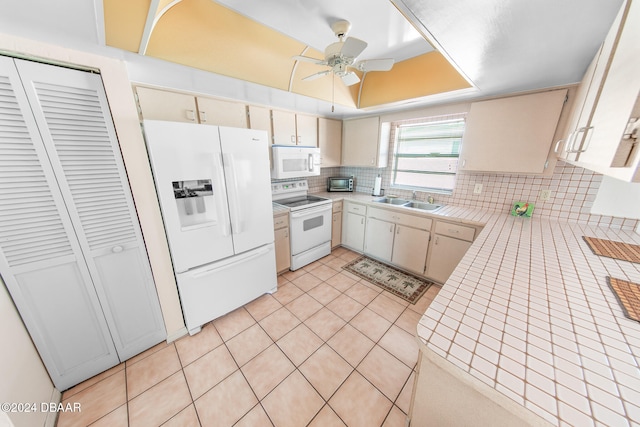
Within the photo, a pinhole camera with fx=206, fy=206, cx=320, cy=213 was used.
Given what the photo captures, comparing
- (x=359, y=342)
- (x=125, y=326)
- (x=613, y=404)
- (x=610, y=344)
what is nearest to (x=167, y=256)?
(x=125, y=326)

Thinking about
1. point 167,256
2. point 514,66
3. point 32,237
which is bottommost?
point 167,256

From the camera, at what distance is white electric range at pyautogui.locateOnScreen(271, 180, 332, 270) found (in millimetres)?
2719

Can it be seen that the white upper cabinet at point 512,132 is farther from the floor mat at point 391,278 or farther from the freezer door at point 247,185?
the freezer door at point 247,185

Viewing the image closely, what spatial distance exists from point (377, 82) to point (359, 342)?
290cm

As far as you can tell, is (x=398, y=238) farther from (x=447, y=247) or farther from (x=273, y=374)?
(x=273, y=374)

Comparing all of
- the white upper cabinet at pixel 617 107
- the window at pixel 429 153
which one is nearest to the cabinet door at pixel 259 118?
the window at pixel 429 153

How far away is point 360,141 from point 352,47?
6.28 feet

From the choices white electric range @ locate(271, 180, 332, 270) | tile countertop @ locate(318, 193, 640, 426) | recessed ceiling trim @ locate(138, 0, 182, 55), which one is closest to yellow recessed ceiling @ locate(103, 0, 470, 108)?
recessed ceiling trim @ locate(138, 0, 182, 55)

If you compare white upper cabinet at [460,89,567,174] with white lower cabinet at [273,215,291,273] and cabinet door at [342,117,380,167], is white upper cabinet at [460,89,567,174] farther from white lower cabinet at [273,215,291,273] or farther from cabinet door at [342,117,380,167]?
white lower cabinet at [273,215,291,273]

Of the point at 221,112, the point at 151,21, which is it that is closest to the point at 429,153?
the point at 221,112

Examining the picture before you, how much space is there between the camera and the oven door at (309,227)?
2699mm

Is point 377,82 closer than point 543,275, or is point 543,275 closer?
point 543,275

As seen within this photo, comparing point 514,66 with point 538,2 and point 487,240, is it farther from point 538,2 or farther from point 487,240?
point 487,240

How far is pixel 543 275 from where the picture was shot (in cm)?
112
